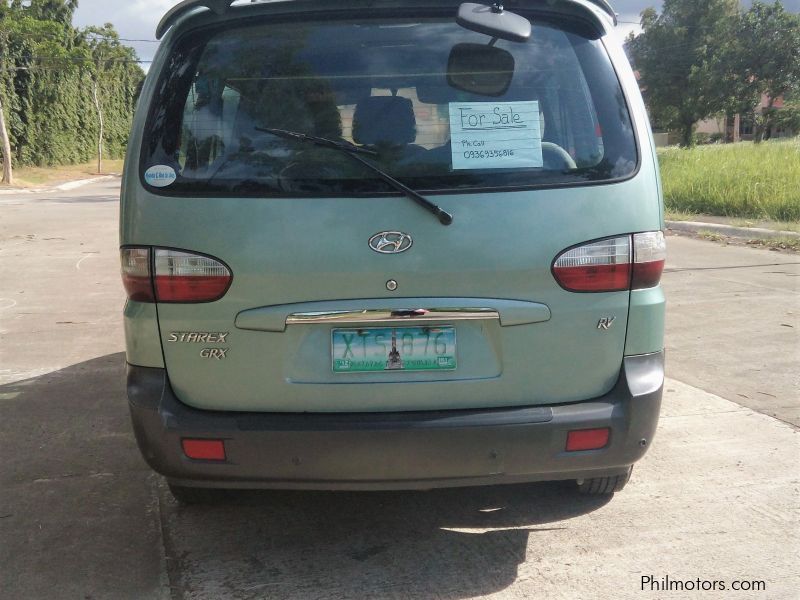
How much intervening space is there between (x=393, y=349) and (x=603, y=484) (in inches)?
52.3

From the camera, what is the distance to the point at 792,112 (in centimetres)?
5753

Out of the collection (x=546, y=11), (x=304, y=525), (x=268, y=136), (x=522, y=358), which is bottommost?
(x=304, y=525)

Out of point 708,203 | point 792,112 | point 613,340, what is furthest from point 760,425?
point 792,112

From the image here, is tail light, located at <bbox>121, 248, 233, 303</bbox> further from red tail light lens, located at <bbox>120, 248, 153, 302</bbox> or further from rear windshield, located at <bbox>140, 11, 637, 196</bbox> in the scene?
rear windshield, located at <bbox>140, 11, 637, 196</bbox>

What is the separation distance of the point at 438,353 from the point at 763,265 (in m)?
7.95

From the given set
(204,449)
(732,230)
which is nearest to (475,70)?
(204,449)

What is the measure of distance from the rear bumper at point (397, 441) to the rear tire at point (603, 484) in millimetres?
675

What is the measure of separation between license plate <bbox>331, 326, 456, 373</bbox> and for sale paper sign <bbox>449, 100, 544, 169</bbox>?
56 cm

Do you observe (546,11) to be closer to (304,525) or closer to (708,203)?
(304,525)

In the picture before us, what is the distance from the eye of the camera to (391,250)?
2.67 metres

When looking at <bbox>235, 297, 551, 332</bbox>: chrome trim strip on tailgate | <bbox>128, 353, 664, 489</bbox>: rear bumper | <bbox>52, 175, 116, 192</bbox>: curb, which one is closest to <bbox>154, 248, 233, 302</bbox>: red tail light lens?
<bbox>235, 297, 551, 332</bbox>: chrome trim strip on tailgate

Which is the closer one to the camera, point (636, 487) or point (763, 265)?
point (636, 487)

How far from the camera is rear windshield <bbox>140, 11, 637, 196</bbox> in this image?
8.94 feet

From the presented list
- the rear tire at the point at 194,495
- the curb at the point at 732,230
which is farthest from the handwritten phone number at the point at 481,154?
the curb at the point at 732,230
